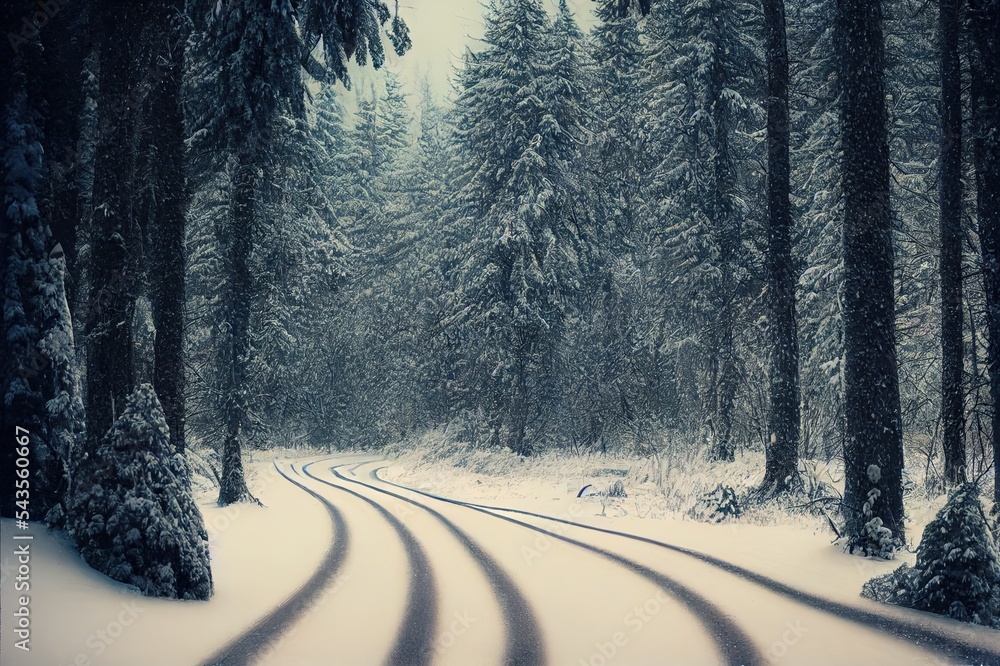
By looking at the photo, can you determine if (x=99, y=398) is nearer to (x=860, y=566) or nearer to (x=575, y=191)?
(x=860, y=566)

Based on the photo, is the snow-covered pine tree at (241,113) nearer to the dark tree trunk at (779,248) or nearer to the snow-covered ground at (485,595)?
the snow-covered ground at (485,595)

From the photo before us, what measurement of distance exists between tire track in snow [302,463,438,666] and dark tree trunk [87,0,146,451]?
4.25m

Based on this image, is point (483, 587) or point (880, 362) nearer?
point (483, 587)

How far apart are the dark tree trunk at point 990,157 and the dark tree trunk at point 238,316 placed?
13.8 metres

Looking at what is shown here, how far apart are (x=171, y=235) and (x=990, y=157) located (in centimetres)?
1329

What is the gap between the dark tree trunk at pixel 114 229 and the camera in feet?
26.7

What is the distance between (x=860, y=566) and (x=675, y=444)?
14.5 metres

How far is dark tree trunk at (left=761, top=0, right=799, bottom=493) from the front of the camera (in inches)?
541

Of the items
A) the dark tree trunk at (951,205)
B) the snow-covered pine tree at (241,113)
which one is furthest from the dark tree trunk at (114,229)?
the dark tree trunk at (951,205)

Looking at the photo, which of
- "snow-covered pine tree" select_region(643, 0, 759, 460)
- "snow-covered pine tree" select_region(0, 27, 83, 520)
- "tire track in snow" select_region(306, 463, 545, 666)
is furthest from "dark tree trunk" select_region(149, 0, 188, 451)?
"snow-covered pine tree" select_region(643, 0, 759, 460)

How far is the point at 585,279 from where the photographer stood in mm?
26438

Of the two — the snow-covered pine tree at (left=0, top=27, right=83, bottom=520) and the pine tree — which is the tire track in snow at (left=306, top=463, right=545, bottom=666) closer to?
the snow-covered pine tree at (left=0, top=27, right=83, bottom=520)

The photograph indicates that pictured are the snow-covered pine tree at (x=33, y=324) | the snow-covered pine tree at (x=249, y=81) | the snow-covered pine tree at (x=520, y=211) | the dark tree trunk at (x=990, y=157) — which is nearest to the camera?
the snow-covered pine tree at (x=33, y=324)

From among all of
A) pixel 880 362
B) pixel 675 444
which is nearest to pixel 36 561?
pixel 880 362
